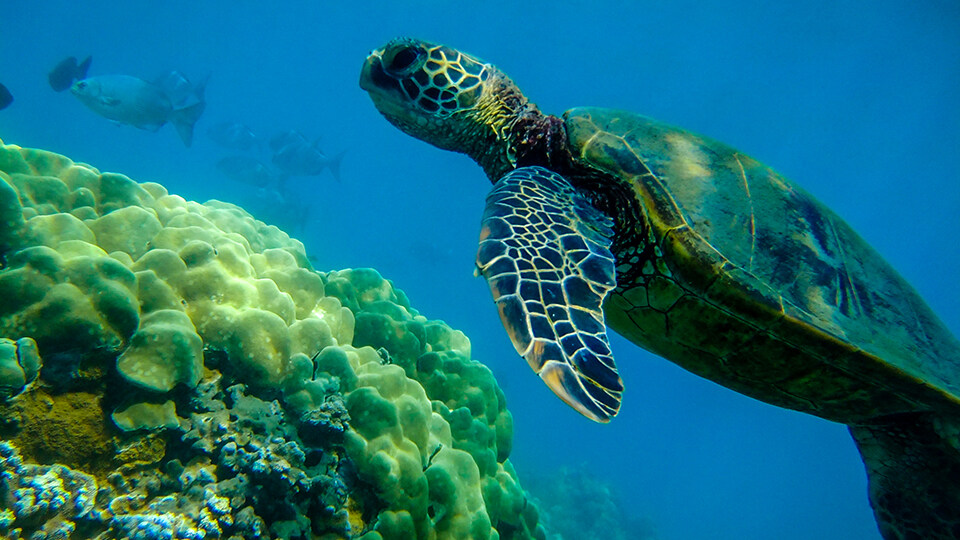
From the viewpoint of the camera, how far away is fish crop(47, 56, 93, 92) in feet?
34.6

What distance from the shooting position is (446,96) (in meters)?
3.63

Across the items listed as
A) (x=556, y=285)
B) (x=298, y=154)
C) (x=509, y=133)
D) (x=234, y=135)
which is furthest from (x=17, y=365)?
(x=234, y=135)

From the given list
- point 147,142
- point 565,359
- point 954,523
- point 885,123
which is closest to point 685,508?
point 885,123

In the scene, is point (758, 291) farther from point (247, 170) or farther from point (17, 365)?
point (247, 170)

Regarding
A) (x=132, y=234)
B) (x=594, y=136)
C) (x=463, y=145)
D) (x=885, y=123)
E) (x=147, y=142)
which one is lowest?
(x=132, y=234)

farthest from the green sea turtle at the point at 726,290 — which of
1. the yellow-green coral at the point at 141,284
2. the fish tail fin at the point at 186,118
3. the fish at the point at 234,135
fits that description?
the fish at the point at 234,135

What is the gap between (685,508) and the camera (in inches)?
1635

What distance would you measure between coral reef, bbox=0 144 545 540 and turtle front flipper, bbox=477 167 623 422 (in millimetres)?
1197

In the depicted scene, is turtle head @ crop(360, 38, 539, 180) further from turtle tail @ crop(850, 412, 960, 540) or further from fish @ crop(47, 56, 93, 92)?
fish @ crop(47, 56, 93, 92)

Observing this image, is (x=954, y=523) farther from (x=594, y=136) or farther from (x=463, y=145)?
(x=463, y=145)

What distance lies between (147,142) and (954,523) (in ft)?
205

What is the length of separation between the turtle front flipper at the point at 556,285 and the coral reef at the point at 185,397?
47.1 inches

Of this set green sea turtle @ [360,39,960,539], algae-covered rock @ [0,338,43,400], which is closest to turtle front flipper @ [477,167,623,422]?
green sea turtle @ [360,39,960,539]

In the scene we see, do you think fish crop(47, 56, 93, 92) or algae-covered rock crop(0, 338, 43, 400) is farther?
fish crop(47, 56, 93, 92)
